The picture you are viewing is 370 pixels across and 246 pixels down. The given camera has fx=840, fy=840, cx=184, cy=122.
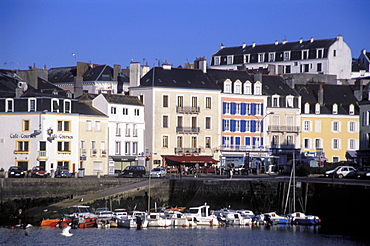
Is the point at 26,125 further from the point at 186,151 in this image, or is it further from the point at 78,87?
the point at 186,151

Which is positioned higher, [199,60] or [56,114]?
[199,60]

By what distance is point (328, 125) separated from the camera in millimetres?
102312

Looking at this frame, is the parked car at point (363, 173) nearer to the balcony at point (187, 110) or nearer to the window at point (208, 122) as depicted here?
the window at point (208, 122)

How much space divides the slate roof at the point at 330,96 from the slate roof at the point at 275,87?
5.98 feet

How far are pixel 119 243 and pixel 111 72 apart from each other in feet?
204

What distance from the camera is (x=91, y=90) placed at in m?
113

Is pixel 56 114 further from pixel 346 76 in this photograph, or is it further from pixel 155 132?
pixel 346 76

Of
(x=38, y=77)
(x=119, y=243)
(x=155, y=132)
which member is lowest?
(x=119, y=243)

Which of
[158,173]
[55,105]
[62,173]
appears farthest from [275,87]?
[62,173]

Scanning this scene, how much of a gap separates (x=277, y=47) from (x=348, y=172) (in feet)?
197

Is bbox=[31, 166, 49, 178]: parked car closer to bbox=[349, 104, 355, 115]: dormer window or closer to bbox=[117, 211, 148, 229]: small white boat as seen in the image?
bbox=[117, 211, 148, 229]: small white boat

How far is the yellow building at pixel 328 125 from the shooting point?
10156 cm

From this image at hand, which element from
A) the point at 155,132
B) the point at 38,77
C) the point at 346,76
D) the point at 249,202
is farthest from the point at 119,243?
the point at 346,76

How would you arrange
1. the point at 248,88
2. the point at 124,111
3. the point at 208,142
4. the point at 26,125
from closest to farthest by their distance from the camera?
the point at 26,125 → the point at 124,111 → the point at 208,142 → the point at 248,88
